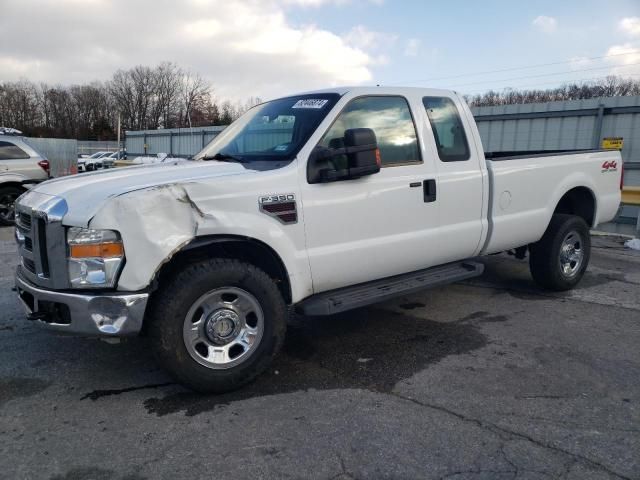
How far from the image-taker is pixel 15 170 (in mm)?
11234

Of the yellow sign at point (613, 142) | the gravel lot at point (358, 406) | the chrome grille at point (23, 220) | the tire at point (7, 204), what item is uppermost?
the yellow sign at point (613, 142)

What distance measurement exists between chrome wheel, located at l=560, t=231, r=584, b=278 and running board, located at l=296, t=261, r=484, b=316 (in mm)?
1553

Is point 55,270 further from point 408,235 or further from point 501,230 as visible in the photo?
point 501,230

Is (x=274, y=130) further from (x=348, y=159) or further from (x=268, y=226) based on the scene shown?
(x=268, y=226)

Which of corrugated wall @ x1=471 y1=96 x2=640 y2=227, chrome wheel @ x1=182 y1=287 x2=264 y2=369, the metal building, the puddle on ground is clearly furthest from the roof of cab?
the metal building

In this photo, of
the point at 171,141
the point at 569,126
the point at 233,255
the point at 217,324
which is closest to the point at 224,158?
the point at 233,255

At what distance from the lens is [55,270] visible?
122 inches

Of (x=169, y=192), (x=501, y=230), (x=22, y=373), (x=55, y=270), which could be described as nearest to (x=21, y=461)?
(x=55, y=270)

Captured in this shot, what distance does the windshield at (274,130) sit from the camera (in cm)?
387

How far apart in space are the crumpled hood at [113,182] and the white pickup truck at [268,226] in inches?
0.6

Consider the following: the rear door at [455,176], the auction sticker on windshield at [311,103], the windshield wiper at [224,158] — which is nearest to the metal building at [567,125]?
the rear door at [455,176]

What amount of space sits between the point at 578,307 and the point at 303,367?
10.3 ft

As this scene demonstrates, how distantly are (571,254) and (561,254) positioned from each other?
223 millimetres

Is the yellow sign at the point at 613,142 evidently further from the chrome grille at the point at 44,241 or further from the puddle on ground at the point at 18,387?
the puddle on ground at the point at 18,387
